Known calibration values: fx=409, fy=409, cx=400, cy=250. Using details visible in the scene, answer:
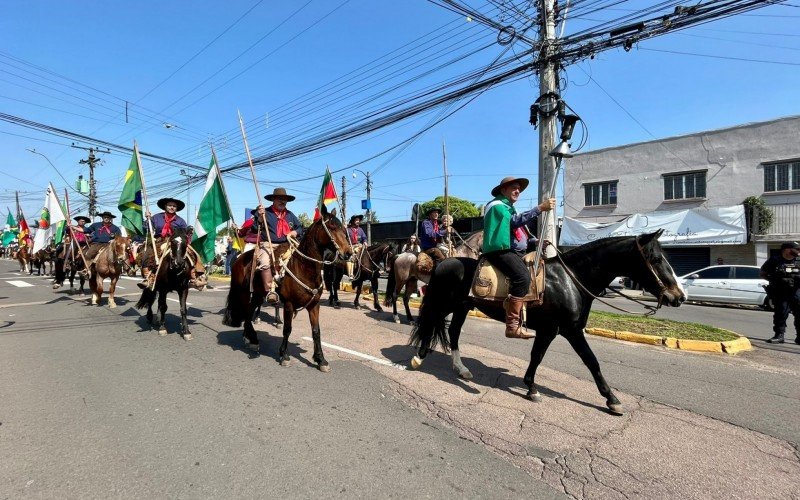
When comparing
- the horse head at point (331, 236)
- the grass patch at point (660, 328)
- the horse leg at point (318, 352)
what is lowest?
the grass patch at point (660, 328)

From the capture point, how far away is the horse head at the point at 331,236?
5406mm

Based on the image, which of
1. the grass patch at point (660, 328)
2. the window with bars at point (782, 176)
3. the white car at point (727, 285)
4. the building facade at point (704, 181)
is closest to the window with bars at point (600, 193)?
the building facade at point (704, 181)

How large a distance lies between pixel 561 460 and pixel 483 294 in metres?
1.95

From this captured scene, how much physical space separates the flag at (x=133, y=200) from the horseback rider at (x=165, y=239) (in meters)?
0.31

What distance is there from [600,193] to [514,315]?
2154cm

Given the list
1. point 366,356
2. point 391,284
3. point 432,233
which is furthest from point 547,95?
point 366,356

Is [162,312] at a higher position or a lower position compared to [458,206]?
lower

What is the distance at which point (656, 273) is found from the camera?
430cm

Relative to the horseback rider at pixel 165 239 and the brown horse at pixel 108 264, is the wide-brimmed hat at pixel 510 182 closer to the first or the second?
the horseback rider at pixel 165 239

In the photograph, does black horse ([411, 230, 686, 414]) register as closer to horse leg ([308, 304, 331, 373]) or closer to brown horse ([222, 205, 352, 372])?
horse leg ([308, 304, 331, 373])

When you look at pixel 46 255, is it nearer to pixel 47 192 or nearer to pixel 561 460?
pixel 47 192

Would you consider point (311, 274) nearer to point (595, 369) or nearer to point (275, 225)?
point (275, 225)

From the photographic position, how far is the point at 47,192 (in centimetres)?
1177

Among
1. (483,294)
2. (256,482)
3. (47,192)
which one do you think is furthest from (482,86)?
(47,192)
